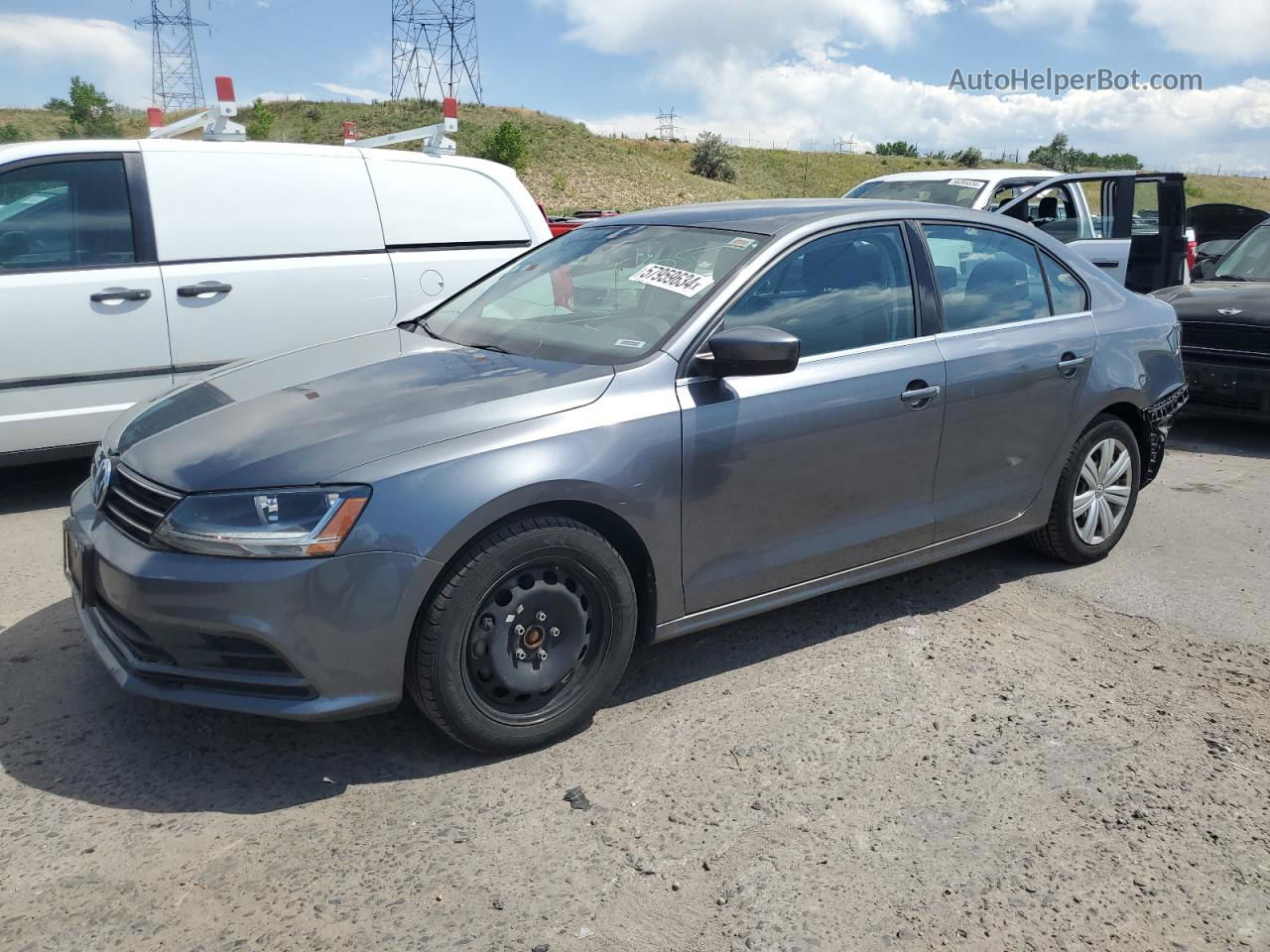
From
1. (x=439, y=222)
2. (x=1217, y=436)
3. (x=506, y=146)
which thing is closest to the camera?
(x=439, y=222)

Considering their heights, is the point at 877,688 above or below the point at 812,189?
below

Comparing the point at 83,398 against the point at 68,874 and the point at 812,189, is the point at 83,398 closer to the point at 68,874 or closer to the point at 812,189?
the point at 68,874

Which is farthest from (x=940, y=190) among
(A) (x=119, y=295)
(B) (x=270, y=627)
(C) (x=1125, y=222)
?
(B) (x=270, y=627)

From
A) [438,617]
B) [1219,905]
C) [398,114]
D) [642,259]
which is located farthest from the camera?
[398,114]

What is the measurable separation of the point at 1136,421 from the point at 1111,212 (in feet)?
20.4

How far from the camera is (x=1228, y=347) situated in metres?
7.46

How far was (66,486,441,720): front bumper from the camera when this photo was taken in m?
2.74

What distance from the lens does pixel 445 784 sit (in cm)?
301

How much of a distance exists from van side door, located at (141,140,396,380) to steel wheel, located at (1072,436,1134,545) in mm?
3923

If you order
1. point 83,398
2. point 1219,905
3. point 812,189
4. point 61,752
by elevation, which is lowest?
point 1219,905

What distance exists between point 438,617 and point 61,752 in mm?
1268

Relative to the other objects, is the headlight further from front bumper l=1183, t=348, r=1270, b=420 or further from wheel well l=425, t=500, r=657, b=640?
front bumper l=1183, t=348, r=1270, b=420

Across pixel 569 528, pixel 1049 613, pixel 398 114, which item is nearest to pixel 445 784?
pixel 569 528

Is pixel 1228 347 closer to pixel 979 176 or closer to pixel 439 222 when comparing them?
pixel 979 176
